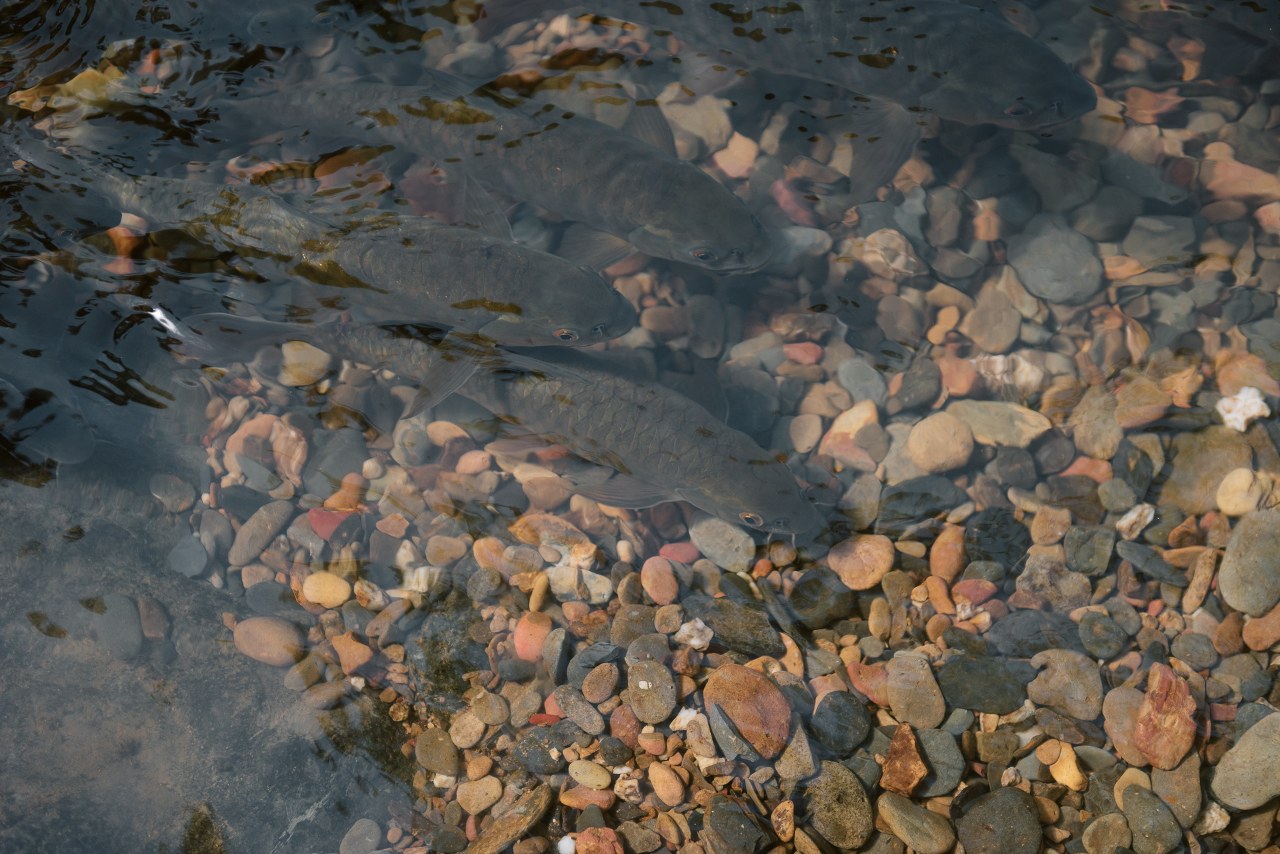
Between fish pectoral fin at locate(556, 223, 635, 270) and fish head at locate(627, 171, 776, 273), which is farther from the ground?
fish head at locate(627, 171, 776, 273)

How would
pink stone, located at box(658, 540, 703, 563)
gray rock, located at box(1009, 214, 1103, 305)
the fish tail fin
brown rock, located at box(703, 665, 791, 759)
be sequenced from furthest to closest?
gray rock, located at box(1009, 214, 1103, 305) → the fish tail fin → pink stone, located at box(658, 540, 703, 563) → brown rock, located at box(703, 665, 791, 759)

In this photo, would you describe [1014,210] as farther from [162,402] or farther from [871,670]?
[162,402]

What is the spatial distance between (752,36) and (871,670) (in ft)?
13.7

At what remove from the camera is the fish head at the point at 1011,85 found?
504 cm

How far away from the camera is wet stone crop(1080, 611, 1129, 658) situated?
13.0 feet

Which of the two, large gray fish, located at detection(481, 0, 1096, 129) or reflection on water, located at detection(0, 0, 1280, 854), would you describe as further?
large gray fish, located at detection(481, 0, 1096, 129)

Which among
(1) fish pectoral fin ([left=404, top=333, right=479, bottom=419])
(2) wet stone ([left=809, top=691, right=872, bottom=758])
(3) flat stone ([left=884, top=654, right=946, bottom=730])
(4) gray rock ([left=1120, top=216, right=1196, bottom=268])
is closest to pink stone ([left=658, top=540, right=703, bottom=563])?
(2) wet stone ([left=809, top=691, right=872, bottom=758])

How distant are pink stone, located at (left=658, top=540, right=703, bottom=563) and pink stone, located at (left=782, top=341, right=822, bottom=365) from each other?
1.37 m

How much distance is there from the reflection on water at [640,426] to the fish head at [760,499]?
0.03 metres

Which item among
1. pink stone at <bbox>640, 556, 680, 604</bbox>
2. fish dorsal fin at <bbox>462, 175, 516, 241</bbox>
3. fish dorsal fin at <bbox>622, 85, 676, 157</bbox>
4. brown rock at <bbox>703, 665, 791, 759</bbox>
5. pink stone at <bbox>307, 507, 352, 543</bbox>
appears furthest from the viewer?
fish dorsal fin at <bbox>622, 85, 676, 157</bbox>

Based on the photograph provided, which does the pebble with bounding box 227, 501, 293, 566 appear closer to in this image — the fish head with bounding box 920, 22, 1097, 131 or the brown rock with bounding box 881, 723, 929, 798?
the brown rock with bounding box 881, 723, 929, 798

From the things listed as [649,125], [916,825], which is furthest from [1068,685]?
[649,125]

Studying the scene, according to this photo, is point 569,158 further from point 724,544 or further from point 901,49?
point 724,544

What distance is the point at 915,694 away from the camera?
386cm
